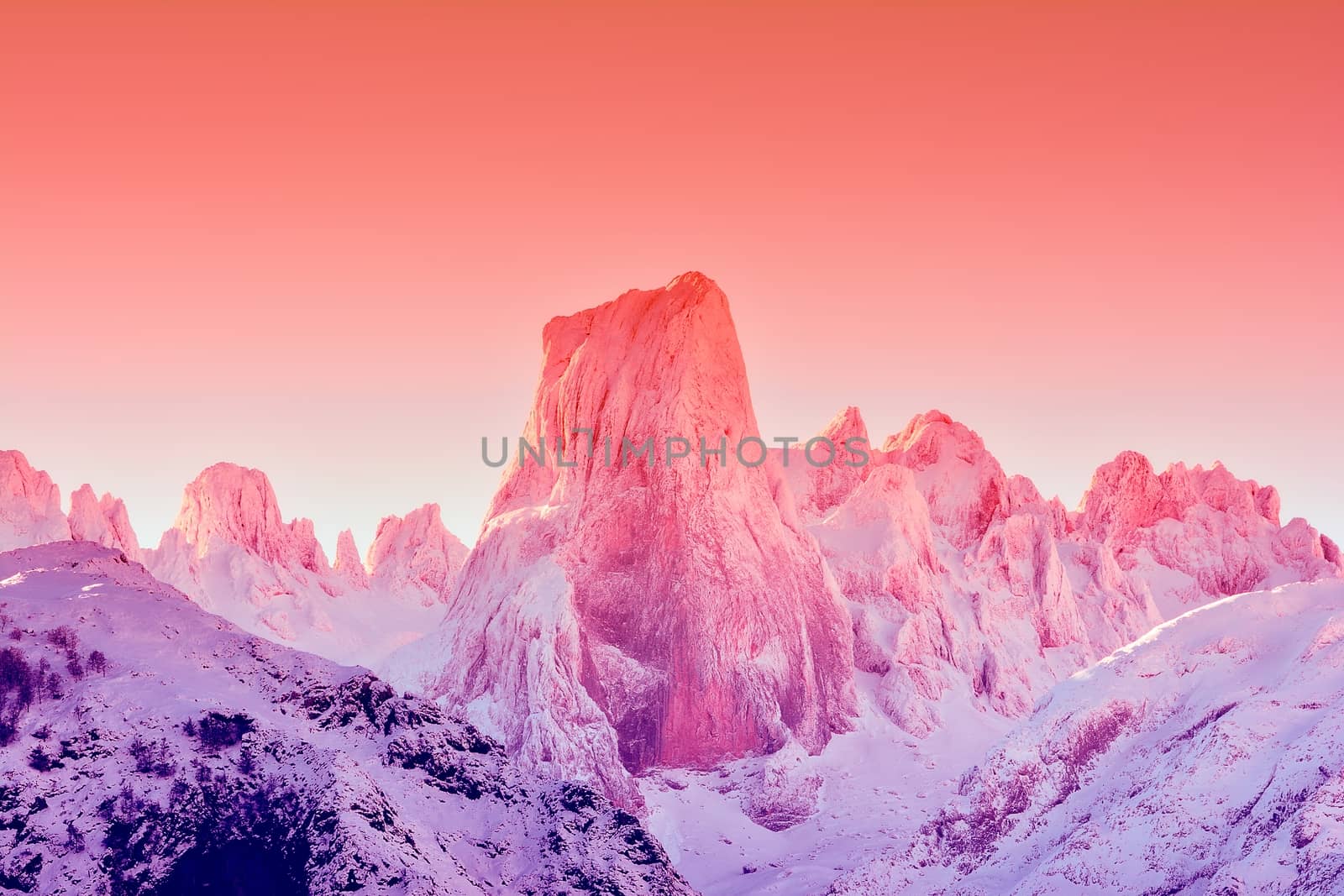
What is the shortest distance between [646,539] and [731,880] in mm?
35600

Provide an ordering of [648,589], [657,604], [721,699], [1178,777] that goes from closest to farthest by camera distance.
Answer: [1178,777] < [721,699] < [657,604] < [648,589]

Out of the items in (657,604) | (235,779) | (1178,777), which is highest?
(657,604)

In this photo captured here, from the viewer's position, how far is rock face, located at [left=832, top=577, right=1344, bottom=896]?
73.1m

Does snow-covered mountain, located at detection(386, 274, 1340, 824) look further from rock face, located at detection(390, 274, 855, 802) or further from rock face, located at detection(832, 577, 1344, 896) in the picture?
rock face, located at detection(832, 577, 1344, 896)

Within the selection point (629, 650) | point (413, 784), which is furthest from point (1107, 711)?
point (629, 650)

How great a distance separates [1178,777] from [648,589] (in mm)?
77373

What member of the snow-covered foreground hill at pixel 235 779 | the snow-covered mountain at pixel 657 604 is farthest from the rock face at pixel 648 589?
the snow-covered foreground hill at pixel 235 779

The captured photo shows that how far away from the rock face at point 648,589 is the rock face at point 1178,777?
4986 centimetres

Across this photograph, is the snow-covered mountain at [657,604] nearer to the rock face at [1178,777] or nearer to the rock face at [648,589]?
the rock face at [648,589]

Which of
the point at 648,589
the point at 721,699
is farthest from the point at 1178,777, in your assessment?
the point at 648,589

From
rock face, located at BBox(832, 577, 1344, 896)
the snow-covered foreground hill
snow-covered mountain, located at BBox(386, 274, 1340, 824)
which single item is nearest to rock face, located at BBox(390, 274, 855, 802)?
snow-covered mountain, located at BBox(386, 274, 1340, 824)

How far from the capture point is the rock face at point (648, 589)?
145 m

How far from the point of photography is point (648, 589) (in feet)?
502

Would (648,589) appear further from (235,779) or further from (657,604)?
(235,779)
